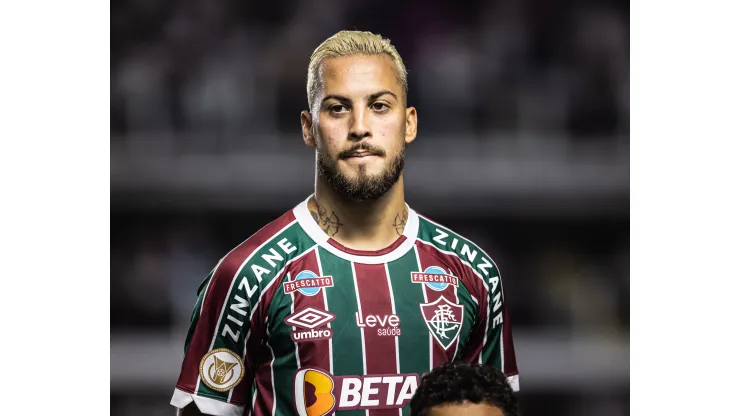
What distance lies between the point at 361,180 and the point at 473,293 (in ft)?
1.44

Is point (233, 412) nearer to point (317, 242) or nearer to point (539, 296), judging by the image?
point (317, 242)

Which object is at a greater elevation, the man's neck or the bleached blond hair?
the bleached blond hair

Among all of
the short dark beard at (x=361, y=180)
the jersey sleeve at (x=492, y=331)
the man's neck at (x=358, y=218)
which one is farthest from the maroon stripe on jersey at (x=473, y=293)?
the short dark beard at (x=361, y=180)

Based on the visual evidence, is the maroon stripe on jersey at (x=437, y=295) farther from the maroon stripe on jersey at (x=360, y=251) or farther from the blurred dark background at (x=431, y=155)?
the blurred dark background at (x=431, y=155)

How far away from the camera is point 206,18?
3.13 metres

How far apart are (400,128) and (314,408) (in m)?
0.72

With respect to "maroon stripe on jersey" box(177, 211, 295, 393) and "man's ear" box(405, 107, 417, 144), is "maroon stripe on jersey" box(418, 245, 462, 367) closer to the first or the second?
"man's ear" box(405, 107, 417, 144)

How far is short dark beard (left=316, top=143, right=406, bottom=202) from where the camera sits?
2264 millimetres

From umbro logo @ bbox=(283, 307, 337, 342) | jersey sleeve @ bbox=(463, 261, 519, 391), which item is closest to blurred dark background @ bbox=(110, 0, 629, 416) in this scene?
jersey sleeve @ bbox=(463, 261, 519, 391)

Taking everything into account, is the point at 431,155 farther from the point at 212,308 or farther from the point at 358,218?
the point at 212,308

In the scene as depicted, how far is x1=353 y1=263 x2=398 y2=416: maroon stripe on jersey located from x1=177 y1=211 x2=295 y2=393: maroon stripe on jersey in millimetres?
271

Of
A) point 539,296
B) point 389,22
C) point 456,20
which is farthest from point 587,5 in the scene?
point 539,296

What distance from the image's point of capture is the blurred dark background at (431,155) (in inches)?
121

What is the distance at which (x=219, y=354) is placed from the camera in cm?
230
